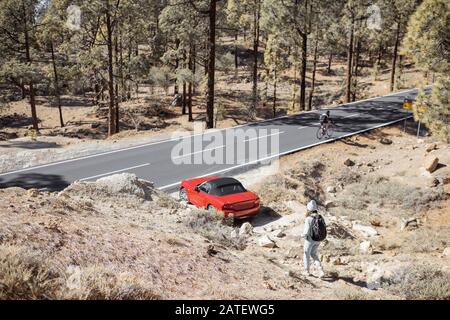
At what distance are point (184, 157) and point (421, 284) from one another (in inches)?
515

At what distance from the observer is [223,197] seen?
13.6 meters

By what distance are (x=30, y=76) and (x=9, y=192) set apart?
947 inches

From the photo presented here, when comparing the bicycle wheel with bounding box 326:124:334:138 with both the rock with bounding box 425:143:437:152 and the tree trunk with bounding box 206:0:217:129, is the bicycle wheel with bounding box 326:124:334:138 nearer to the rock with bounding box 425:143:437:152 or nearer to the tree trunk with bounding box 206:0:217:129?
the rock with bounding box 425:143:437:152

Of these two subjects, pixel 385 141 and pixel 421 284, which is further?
pixel 385 141

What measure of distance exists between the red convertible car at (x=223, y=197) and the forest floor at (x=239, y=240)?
557 millimetres

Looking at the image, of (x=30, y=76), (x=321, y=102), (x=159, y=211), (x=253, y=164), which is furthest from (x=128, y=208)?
(x=321, y=102)

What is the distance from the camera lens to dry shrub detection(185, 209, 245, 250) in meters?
11.1

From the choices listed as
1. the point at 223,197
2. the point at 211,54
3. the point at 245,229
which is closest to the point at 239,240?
the point at 245,229

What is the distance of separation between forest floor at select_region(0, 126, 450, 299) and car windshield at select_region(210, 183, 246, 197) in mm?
1087

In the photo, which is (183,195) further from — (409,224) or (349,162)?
(349,162)

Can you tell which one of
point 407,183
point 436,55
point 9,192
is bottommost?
point 407,183

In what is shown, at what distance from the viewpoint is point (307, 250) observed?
30.1 ft

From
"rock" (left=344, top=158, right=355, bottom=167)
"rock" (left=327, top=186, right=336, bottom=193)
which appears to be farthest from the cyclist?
"rock" (left=327, top=186, right=336, bottom=193)

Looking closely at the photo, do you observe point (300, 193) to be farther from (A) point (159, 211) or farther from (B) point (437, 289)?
(B) point (437, 289)
